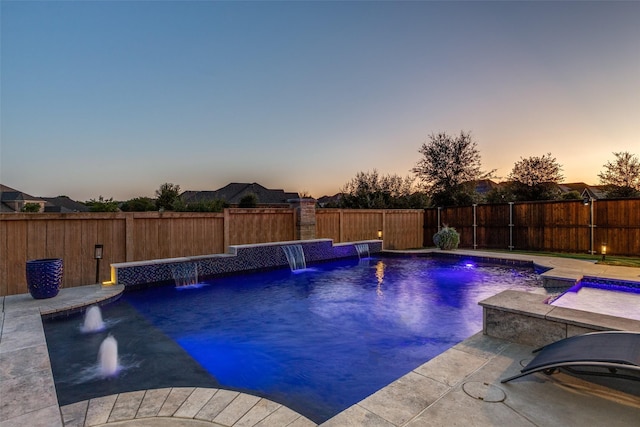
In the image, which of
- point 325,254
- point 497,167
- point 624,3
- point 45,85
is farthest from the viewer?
point 497,167

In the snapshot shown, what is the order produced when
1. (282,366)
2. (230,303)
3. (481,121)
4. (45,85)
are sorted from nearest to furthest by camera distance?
1. (282,366)
2. (230,303)
3. (45,85)
4. (481,121)

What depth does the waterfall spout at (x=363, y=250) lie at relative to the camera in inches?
490

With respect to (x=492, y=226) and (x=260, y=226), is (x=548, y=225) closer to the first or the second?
(x=492, y=226)

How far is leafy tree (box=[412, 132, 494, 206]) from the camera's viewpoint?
2059 centimetres

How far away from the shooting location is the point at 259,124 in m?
12.9

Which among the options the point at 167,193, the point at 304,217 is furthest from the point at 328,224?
the point at 167,193

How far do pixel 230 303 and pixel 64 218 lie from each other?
393 cm

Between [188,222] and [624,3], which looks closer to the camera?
[624,3]

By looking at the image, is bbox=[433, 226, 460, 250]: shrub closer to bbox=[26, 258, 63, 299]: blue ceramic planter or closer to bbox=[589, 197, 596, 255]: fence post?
bbox=[589, 197, 596, 255]: fence post

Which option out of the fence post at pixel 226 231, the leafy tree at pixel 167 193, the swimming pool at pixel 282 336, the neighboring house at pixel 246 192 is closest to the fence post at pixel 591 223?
the swimming pool at pixel 282 336

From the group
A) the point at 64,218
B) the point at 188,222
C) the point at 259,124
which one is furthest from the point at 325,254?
the point at 64,218

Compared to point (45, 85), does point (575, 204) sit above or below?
below

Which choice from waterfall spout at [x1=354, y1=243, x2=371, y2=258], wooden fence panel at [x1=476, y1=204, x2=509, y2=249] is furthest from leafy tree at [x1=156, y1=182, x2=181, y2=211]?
wooden fence panel at [x1=476, y1=204, x2=509, y2=249]

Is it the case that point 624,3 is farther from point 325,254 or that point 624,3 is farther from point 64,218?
point 64,218
